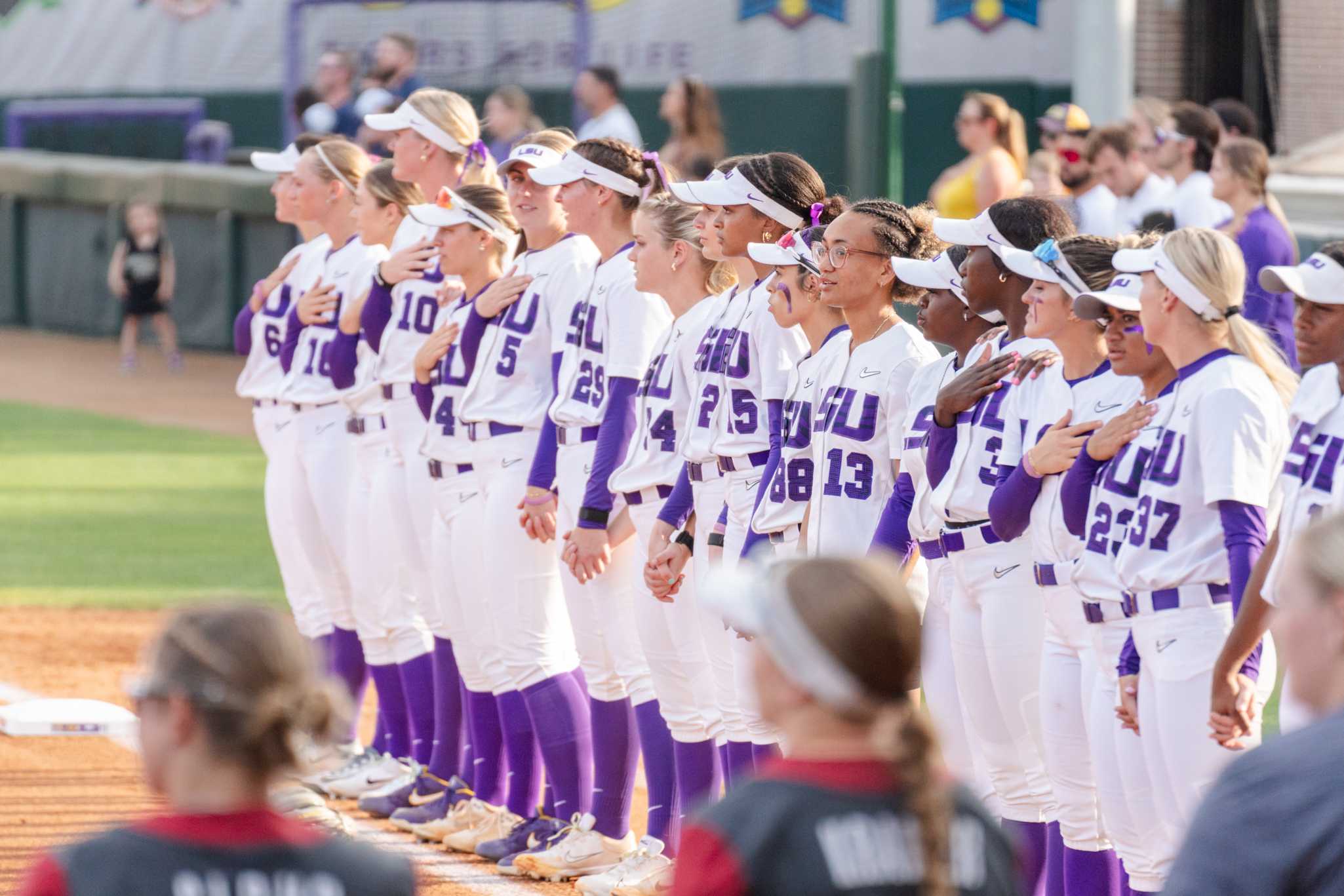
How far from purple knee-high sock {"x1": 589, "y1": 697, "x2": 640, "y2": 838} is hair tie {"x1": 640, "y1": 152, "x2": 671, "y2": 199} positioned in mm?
1456

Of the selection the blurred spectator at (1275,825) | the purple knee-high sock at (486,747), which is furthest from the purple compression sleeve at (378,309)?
the blurred spectator at (1275,825)

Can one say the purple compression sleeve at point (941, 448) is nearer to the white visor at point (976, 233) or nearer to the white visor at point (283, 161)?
the white visor at point (976, 233)

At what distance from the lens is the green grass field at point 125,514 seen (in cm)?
1021

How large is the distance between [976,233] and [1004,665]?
0.99 m

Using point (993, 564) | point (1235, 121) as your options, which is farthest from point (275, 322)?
point (1235, 121)

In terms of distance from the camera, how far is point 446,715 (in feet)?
21.0

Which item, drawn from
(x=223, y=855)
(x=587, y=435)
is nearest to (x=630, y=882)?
(x=587, y=435)

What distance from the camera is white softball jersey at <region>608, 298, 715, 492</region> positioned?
208 inches

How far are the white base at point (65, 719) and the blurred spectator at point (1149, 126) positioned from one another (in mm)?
7473

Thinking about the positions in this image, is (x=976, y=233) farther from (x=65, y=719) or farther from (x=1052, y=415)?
(x=65, y=719)

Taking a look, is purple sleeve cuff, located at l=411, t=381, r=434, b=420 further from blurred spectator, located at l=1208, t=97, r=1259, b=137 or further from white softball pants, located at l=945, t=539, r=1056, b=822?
blurred spectator, located at l=1208, t=97, r=1259, b=137

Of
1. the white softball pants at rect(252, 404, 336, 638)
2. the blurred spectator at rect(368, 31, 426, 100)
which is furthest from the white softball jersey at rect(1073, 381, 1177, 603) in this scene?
the blurred spectator at rect(368, 31, 426, 100)

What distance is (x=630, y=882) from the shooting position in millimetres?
5242

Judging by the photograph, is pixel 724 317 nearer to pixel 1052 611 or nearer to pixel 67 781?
pixel 1052 611
